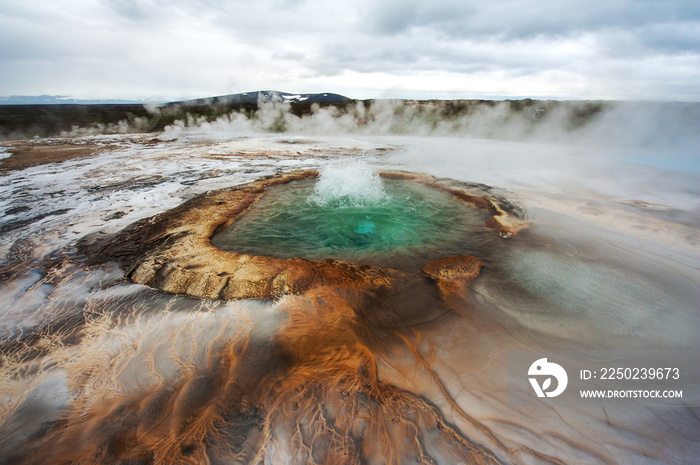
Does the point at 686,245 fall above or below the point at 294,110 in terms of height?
below

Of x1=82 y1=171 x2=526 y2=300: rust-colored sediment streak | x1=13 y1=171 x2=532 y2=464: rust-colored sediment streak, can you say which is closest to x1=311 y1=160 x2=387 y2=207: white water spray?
x1=82 y1=171 x2=526 y2=300: rust-colored sediment streak

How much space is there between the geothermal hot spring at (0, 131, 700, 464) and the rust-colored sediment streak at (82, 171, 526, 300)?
0.04m

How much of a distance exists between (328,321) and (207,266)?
220 cm

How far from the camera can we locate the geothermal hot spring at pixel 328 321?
222 centimetres

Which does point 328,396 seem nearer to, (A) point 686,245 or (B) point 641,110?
(A) point 686,245

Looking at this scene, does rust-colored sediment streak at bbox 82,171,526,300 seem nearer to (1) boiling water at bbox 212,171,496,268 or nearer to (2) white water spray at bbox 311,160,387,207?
(1) boiling water at bbox 212,171,496,268

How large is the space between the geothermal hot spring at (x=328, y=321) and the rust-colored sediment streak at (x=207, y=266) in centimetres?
4

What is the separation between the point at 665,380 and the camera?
2.69 meters

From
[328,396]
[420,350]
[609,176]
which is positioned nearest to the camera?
[328,396]

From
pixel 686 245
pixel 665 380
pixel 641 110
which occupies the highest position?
pixel 641 110

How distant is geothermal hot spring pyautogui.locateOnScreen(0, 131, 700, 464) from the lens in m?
2.22

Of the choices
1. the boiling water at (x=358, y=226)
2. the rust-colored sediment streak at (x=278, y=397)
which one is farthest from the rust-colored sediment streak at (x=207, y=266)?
the boiling water at (x=358, y=226)

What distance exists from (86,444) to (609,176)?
13697 millimetres

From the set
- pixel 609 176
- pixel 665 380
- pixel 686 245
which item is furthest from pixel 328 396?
pixel 609 176
